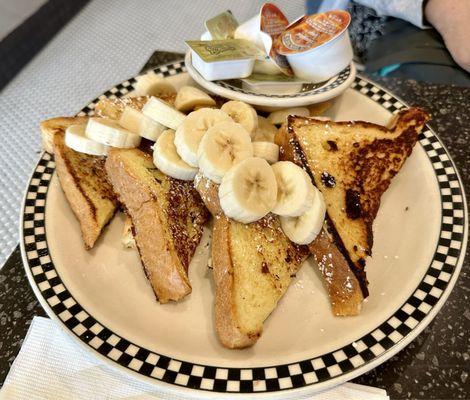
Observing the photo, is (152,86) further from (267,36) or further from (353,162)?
(353,162)

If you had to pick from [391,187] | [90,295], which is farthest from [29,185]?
[391,187]

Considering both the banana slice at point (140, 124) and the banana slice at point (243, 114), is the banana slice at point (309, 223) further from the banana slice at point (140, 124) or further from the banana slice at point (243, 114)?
the banana slice at point (140, 124)

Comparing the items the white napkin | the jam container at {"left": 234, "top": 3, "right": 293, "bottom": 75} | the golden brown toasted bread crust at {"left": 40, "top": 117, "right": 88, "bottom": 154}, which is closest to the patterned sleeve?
the jam container at {"left": 234, "top": 3, "right": 293, "bottom": 75}

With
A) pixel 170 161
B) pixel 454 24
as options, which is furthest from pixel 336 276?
pixel 454 24

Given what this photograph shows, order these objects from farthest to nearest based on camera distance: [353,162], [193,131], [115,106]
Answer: [115,106], [353,162], [193,131]

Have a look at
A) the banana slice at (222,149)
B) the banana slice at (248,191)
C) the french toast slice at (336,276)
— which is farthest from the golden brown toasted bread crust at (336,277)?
the banana slice at (222,149)

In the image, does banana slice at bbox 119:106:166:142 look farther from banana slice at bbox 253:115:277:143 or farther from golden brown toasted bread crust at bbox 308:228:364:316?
golden brown toasted bread crust at bbox 308:228:364:316
